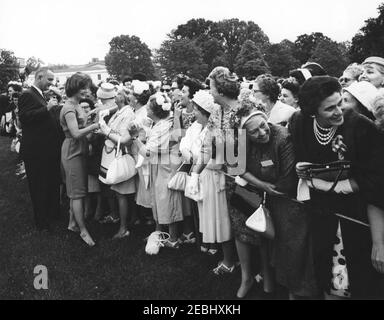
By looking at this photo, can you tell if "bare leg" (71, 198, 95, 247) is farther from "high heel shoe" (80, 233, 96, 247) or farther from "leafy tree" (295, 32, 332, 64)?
"leafy tree" (295, 32, 332, 64)

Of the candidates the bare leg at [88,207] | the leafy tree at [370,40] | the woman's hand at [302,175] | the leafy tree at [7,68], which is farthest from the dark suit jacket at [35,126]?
the leafy tree at [370,40]

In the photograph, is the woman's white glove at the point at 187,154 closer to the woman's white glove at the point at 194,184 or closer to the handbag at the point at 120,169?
the woman's white glove at the point at 194,184

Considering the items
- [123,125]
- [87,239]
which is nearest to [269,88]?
[123,125]

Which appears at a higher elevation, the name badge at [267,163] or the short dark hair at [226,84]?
the short dark hair at [226,84]

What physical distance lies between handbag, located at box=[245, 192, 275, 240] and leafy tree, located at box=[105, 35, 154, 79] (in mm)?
75440

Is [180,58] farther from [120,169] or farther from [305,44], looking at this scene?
[120,169]

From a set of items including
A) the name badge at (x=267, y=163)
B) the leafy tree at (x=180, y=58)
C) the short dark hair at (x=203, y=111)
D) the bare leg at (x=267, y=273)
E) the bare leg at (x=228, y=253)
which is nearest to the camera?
the name badge at (x=267, y=163)

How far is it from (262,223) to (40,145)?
3.99m

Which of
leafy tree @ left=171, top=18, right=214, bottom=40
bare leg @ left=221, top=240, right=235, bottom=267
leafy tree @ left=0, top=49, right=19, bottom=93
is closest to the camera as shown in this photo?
bare leg @ left=221, top=240, right=235, bottom=267

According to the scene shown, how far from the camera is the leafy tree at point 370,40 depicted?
145ft

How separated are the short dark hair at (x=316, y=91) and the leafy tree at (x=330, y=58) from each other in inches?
2783

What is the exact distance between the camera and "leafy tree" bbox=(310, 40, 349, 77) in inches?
2685

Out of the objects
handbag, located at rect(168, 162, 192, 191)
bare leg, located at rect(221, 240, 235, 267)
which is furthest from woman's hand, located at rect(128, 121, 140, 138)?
bare leg, located at rect(221, 240, 235, 267)

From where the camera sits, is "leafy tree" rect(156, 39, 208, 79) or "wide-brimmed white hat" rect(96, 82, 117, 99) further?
"leafy tree" rect(156, 39, 208, 79)
